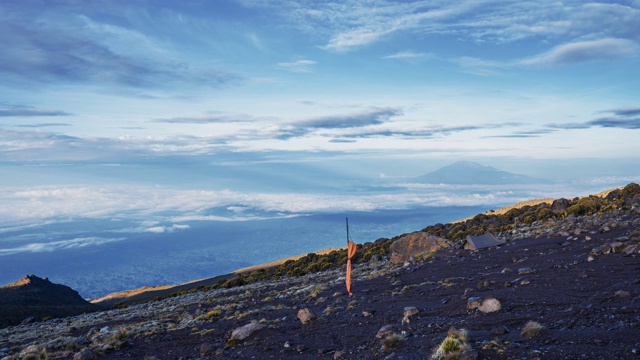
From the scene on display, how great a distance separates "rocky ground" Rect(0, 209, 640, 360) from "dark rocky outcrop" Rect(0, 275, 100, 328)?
10.1m

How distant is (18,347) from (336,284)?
41.7ft

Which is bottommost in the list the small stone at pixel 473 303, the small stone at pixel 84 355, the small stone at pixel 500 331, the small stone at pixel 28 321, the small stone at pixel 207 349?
the small stone at pixel 28 321

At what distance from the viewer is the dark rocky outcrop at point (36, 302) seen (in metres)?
29.3

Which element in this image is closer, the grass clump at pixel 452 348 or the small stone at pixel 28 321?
the grass clump at pixel 452 348

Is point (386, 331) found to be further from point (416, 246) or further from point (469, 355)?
point (416, 246)

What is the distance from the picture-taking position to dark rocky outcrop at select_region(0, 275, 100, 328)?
2928cm

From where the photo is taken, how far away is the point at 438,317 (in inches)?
474

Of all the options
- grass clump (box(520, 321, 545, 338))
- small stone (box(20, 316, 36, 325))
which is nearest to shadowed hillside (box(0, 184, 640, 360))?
grass clump (box(520, 321, 545, 338))

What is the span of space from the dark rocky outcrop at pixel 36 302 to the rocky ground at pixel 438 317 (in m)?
10.1

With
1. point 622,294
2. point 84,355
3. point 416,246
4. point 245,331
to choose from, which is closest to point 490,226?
point 416,246

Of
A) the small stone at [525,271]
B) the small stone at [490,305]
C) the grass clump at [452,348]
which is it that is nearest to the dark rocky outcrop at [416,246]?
the small stone at [525,271]

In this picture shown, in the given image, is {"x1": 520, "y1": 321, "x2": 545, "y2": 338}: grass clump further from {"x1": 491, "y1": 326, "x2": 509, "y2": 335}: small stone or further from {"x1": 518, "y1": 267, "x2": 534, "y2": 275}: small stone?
{"x1": 518, "y1": 267, "x2": 534, "y2": 275}: small stone

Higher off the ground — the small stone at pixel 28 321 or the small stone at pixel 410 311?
the small stone at pixel 410 311

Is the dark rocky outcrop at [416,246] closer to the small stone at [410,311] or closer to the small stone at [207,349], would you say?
the small stone at [410,311]
